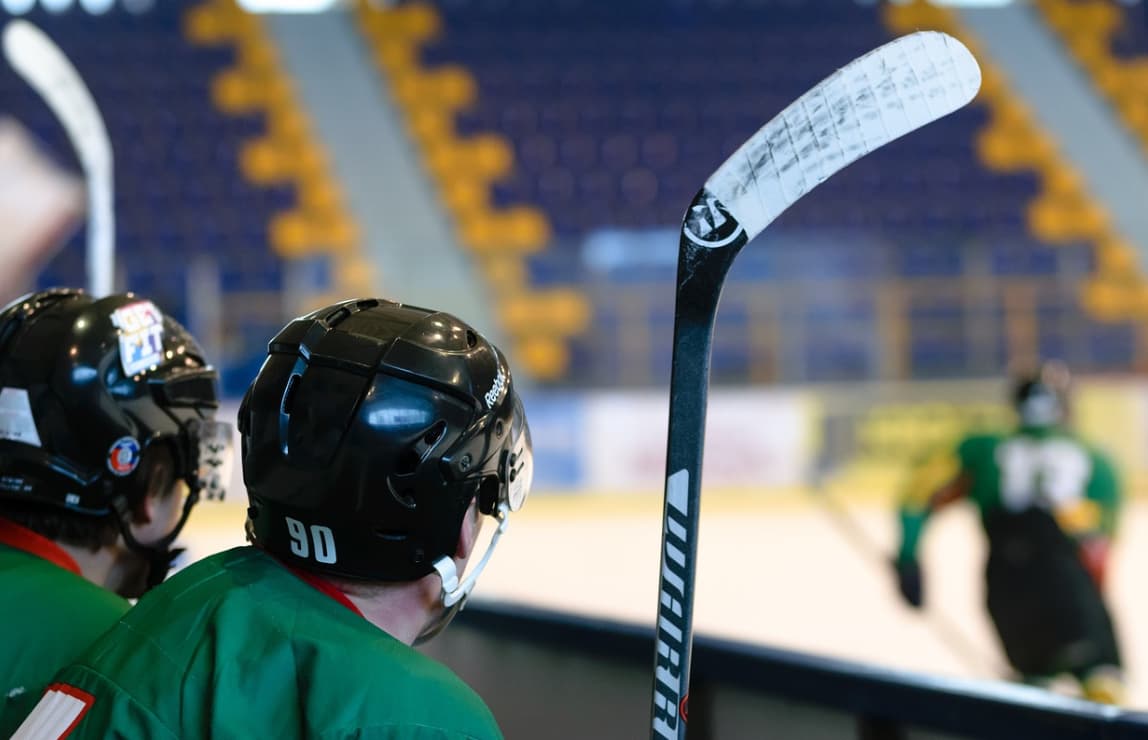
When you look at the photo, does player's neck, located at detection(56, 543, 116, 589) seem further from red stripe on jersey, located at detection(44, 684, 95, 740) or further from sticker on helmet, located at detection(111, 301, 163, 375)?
red stripe on jersey, located at detection(44, 684, 95, 740)

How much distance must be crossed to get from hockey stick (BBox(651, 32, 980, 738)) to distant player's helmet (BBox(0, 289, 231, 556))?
2.77ft

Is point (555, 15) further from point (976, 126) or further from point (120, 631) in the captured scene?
point (120, 631)

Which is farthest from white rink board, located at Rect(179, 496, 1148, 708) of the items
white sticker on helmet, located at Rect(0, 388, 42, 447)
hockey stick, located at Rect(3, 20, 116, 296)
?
white sticker on helmet, located at Rect(0, 388, 42, 447)

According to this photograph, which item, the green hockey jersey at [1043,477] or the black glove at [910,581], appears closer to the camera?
the green hockey jersey at [1043,477]

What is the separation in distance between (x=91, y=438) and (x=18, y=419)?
95 mm

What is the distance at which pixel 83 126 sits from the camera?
324cm

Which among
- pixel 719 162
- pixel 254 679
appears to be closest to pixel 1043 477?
pixel 254 679

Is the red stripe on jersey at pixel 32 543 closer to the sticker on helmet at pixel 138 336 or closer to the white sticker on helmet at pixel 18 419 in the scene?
the white sticker on helmet at pixel 18 419

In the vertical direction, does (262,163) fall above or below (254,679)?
above

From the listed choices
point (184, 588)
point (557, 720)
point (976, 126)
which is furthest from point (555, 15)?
point (184, 588)

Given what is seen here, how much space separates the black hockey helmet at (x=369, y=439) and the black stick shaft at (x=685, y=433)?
0.60ft

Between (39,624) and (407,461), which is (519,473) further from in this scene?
(39,624)

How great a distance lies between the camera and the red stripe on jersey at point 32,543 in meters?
1.73

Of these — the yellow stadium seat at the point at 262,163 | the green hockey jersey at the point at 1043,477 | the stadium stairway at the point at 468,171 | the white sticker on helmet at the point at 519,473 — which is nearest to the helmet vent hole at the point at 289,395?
the white sticker on helmet at the point at 519,473
